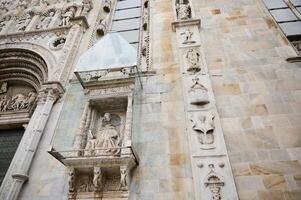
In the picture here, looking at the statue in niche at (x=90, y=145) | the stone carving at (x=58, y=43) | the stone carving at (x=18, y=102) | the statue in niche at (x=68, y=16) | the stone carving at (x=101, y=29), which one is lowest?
the statue in niche at (x=90, y=145)

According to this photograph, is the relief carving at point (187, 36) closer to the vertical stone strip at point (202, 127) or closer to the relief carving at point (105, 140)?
the vertical stone strip at point (202, 127)

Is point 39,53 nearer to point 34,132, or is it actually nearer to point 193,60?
point 34,132

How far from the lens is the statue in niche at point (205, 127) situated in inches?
204

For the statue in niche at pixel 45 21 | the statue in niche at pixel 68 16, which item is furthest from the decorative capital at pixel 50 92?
the statue in niche at pixel 45 21

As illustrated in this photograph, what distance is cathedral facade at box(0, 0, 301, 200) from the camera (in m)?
4.83

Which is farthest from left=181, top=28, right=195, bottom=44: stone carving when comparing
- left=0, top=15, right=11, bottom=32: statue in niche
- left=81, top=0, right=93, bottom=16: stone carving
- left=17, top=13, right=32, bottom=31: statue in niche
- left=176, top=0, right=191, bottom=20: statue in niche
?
left=0, top=15, right=11, bottom=32: statue in niche

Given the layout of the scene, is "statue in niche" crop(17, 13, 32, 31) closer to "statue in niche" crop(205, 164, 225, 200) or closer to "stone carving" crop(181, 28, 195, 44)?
"stone carving" crop(181, 28, 195, 44)

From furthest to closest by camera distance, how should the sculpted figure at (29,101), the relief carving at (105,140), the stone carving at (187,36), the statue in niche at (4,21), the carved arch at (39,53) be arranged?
the statue in niche at (4,21) → the sculpted figure at (29,101) → the carved arch at (39,53) → the stone carving at (187,36) → the relief carving at (105,140)

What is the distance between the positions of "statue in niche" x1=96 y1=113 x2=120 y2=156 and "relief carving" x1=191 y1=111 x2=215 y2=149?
5.48ft

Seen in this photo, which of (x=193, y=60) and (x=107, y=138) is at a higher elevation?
(x=193, y=60)

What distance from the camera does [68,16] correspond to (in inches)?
380

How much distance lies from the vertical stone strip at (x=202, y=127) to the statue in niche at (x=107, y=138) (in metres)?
1.56

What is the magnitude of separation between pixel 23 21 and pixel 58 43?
2.77m

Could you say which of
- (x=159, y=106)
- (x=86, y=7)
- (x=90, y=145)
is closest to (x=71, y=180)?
(x=90, y=145)
